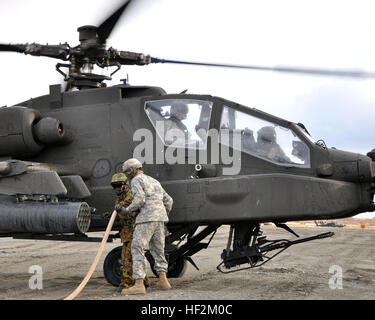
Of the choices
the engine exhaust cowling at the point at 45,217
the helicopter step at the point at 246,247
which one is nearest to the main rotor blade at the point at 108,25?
the engine exhaust cowling at the point at 45,217

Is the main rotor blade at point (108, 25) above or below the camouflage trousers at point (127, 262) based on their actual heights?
above

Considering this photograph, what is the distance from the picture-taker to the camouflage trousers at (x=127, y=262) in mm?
7203

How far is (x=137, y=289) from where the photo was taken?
6852 millimetres

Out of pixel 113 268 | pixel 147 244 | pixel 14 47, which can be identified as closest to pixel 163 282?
pixel 147 244

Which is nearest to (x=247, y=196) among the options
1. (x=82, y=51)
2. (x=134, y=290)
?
(x=134, y=290)

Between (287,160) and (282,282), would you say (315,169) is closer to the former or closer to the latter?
(287,160)

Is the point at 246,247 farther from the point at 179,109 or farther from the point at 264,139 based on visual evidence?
the point at 179,109

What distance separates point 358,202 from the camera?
721cm

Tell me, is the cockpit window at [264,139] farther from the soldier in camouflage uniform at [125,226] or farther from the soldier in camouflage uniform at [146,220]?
the soldier in camouflage uniform at [125,226]

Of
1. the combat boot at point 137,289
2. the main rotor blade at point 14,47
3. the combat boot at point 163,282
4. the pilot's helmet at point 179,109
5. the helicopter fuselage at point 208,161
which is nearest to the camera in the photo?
the combat boot at point 137,289

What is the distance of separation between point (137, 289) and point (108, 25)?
14.0ft

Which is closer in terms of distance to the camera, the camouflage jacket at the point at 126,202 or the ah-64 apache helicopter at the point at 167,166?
the ah-64 apache helicopter at the point at 167,166

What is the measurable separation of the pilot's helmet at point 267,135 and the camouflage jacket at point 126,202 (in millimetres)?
2030
